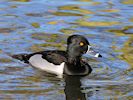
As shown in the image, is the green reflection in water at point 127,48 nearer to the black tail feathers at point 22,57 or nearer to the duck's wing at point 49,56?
the duck's wing at point 49,56

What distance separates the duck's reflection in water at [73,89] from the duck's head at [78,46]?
0.58 meters

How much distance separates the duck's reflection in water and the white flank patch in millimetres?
347

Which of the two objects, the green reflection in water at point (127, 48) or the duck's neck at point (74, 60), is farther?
the green reflection in water at point (127, 48)

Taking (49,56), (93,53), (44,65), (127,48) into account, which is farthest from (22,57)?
(127,48)

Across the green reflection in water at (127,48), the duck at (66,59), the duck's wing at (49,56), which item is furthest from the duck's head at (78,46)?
the green reflection in water at (127,48)

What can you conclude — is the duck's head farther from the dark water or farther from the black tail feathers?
the black tail feathers

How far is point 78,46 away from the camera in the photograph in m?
13.7

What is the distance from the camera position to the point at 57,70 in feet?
45.3

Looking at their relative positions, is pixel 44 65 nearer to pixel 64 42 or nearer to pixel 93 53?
pixel 93 53

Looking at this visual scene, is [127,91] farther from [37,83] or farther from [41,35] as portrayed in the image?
[41,35]

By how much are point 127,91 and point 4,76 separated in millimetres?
2629

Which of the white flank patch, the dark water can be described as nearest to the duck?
the white flank patch

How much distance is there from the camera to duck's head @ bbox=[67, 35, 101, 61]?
1365 cm

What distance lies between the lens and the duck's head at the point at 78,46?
13647mm
